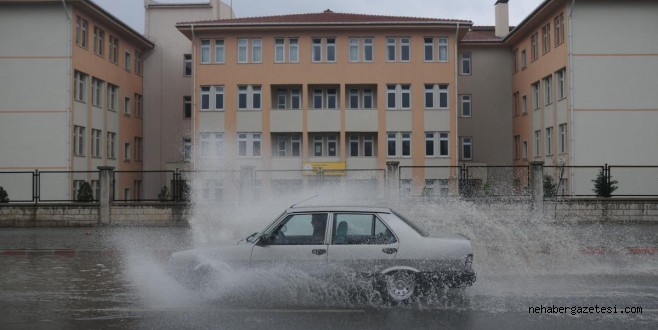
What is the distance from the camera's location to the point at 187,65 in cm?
4972

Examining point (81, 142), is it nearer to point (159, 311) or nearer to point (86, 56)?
point (86, 56)

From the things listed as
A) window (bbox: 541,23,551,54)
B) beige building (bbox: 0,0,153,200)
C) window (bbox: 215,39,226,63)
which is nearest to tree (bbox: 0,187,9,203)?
beige building (bbox: 0,0,153,200)

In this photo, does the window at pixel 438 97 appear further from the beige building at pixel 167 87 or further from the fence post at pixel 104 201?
the fence post at pixel 104 201

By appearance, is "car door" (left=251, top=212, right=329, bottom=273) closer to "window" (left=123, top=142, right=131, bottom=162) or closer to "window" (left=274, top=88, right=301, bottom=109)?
"window" (left=274, top=88, right=301, bottom=109)

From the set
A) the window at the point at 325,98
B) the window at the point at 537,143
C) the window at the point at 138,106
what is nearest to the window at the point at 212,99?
the window at the point at 325,98

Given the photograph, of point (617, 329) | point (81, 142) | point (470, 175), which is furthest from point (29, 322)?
point (81, 142)

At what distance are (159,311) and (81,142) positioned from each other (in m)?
33.6

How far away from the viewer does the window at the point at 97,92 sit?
41466mm

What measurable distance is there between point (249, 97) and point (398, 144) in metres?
10.3

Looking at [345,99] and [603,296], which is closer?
[603,296]

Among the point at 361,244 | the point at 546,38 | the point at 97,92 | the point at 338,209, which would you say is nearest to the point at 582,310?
the point at 361,244

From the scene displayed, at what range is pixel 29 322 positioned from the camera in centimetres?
835

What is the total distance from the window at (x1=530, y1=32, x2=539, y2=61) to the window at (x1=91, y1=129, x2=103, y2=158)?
28499 millimetres

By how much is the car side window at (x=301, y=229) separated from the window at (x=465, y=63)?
4190 centimetres
